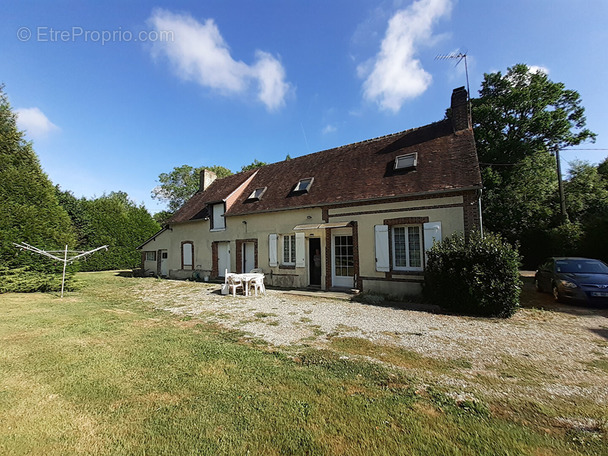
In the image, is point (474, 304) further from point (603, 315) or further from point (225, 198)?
point (225, 198)

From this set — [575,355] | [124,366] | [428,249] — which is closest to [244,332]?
[124,366]

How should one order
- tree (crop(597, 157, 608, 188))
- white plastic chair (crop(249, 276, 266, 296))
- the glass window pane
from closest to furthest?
the glass window pane → white plastic chair (crop(249, 276, 266, 296)) → tree (crop(597, 157, 608, 188))

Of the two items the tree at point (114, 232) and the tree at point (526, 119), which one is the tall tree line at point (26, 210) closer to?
the tree at point (114, 232)

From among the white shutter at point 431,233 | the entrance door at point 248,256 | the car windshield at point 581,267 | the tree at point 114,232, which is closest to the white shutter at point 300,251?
the entrance door at point 248,256

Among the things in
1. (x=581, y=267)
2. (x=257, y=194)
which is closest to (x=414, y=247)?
(x=581, y=267)

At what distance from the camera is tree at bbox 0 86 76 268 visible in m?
10.2

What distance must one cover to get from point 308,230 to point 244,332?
6343mm

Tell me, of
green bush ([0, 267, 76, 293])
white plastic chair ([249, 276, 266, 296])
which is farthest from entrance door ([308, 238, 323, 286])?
green bush ([0, 267, 76, 293])

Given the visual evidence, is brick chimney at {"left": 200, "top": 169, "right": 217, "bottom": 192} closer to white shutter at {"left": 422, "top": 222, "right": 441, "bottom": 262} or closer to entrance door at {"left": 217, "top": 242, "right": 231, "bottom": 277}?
entrance door at {"left": 217, "top": 242, "right": 231, "bottom": 277}

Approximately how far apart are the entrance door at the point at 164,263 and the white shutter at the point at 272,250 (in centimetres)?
937

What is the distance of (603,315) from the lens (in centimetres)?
695

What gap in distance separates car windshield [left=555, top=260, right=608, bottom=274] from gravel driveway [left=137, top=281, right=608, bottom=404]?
3.81ft

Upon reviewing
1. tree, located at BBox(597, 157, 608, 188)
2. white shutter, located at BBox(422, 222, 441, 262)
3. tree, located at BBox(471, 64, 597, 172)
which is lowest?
white shutter, located at BBox(422, 222, 441, 262)

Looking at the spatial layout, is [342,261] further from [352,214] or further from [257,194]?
→ [257,194]
